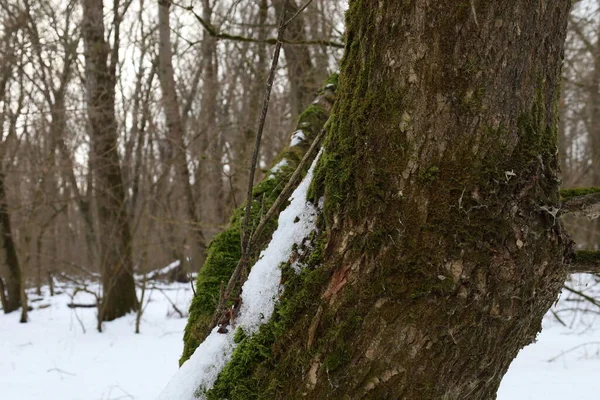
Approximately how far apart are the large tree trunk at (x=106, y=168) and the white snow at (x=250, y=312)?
762 cm

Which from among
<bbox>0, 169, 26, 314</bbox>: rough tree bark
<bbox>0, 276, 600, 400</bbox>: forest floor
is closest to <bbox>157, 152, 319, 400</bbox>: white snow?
<bbox>0, 276, 600, 400</bbox>: forest floor

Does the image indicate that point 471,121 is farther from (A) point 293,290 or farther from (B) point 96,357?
(B) point 96,357

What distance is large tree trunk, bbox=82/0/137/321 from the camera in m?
8.42

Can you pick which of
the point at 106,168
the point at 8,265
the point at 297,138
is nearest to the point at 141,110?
the point at 106,168

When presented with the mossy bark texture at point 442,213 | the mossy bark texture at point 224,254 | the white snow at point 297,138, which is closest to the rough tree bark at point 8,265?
the white snow at point 297,138

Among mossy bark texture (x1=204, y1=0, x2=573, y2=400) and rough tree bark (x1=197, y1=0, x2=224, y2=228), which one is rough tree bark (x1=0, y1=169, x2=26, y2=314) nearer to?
rough tree bark (x1=197, y1=0, x2=224, y2=228)

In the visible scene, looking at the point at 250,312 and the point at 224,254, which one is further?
the point at 224,254

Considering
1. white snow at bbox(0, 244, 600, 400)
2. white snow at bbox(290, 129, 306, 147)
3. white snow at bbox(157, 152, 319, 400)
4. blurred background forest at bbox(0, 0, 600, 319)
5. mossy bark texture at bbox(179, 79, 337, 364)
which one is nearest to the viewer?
white snow at bbox(157, 152, 319, 400)

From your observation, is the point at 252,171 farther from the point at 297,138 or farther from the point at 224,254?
the point at 297,138

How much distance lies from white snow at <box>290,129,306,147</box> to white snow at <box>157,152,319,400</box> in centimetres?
123

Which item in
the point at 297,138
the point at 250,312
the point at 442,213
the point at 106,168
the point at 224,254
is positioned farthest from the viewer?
the point at 106,168

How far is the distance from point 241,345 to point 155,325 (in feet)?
26.5

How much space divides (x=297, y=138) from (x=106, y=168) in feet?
23.4

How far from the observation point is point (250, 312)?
1.29 meters
